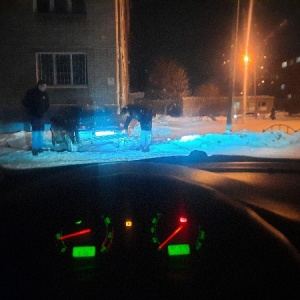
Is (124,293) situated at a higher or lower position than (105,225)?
lower

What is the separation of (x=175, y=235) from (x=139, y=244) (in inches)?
7.5

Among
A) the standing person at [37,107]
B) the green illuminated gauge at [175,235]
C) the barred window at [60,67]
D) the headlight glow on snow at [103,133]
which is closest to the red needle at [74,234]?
the green illuminated gauge at [175,235]

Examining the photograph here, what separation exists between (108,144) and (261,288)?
37.5 feet

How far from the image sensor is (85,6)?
63.4 feet

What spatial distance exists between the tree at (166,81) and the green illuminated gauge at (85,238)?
59.5 metres

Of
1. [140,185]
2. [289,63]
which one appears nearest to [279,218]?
[140,185]

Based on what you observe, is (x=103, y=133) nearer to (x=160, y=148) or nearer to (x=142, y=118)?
(x=142, y=118)

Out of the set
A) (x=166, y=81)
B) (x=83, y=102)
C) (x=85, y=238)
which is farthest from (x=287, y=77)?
(x=85, y=238)

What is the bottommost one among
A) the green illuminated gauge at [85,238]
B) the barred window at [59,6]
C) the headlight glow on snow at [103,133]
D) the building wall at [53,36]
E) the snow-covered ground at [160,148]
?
the snow-covered ground at [160,148]

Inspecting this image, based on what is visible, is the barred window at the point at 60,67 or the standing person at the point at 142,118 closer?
the standing person at the point at 142,118

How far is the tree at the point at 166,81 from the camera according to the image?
62.3 meters

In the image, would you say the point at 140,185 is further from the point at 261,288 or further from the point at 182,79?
the point at 182,79

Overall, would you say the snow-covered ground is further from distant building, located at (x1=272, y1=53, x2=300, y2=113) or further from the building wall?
distant building, located at (x1=272, y1=53, x2=300, y2=113)

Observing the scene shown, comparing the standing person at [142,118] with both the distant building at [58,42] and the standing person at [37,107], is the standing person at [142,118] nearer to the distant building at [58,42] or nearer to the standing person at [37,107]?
the standing person at [37,107]
